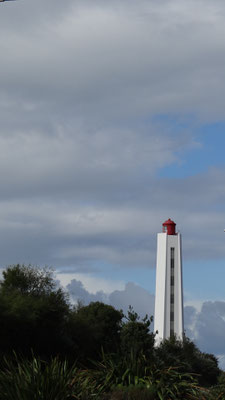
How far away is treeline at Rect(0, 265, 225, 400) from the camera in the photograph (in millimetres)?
20953

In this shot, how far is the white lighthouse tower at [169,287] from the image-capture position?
79750mm

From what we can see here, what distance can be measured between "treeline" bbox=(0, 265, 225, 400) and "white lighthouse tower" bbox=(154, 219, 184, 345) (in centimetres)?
356

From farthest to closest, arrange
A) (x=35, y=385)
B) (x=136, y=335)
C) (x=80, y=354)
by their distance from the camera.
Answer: (x=80, y=354) → (x=136, y=335) → (x=35, y=385)

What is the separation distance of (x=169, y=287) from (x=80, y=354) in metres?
33.8

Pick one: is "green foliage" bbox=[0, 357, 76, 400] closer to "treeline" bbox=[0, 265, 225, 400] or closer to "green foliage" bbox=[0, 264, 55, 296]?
"treeline" bbox=[0, 265, 225, 400]

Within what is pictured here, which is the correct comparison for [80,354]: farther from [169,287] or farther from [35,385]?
[169,287]

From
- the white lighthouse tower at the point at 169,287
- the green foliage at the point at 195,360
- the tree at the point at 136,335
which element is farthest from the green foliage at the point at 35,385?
the white lighthouse tower at the point at 169,287

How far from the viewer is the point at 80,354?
161 feet

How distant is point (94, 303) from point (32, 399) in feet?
186

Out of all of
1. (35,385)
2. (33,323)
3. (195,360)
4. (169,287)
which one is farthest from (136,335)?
(169,287)

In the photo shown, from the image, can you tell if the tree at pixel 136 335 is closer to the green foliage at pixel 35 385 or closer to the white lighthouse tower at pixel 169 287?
the green foliage at pixel 35 385

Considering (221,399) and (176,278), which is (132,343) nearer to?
(221,399)

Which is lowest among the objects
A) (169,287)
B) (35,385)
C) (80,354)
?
(35,385)

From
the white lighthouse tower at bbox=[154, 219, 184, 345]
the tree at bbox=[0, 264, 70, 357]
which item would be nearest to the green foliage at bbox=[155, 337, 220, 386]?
the white lighthouse tower at bbox=[154, 219, 184, 345]
